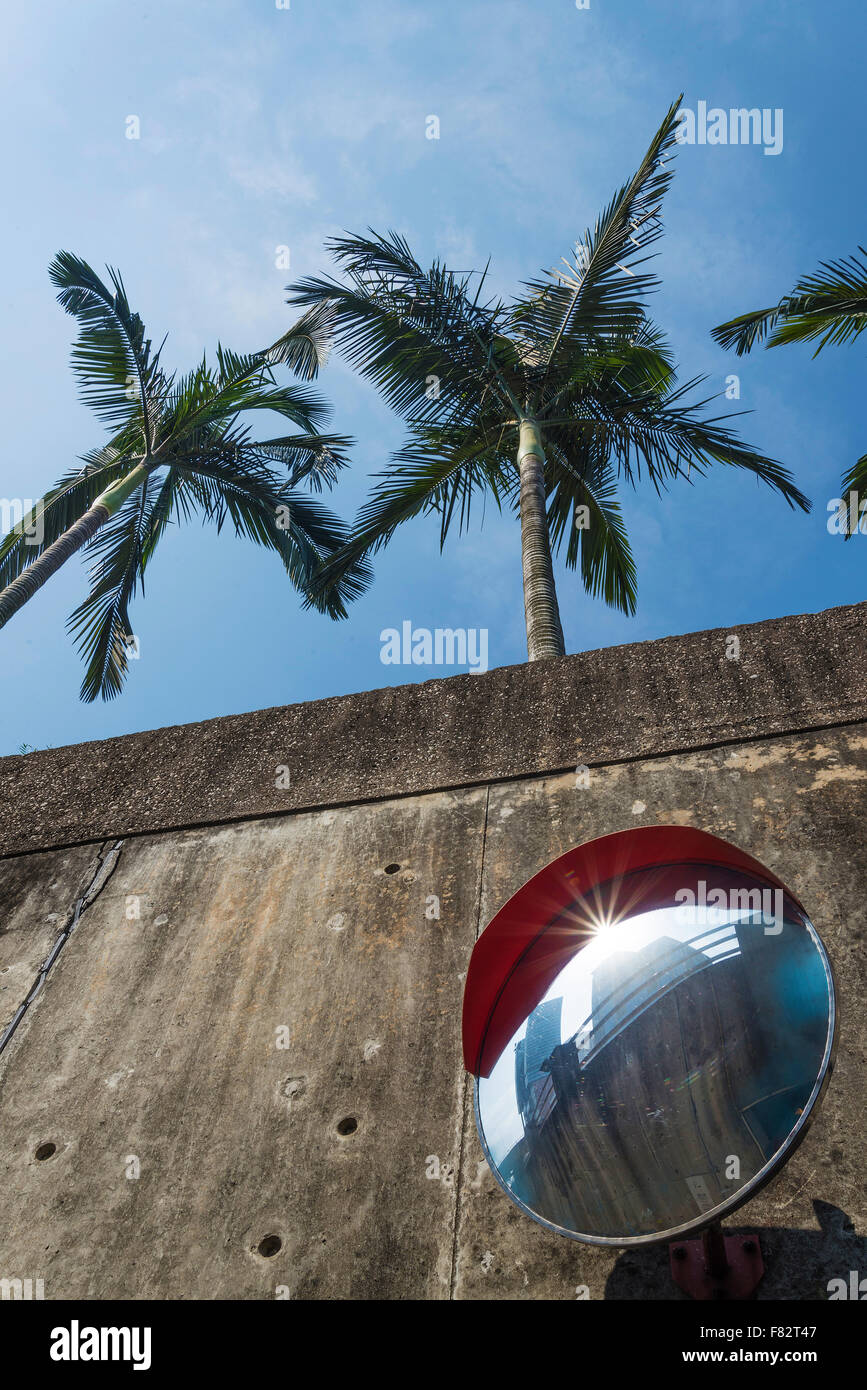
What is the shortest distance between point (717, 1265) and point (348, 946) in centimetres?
173

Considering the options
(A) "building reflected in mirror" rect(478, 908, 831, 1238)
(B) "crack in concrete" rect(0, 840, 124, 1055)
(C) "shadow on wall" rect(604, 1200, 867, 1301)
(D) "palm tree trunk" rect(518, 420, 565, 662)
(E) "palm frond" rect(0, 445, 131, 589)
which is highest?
(E) "palm frond" rect(0, 445, 131, 589)

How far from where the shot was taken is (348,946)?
3.60 metres

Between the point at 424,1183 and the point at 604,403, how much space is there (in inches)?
288

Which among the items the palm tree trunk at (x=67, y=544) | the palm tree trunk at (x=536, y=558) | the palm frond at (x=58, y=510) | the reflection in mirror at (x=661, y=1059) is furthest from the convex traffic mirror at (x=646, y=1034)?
the palm frond at (x=58, y=510)

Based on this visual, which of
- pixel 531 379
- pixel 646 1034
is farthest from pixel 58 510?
pixel 646 1034

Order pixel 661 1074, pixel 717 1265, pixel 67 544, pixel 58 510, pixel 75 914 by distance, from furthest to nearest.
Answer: pixel 58 510 < pixel 67 544 < pixel 75 914 < pixel 717 1265 < pixel 661 1074

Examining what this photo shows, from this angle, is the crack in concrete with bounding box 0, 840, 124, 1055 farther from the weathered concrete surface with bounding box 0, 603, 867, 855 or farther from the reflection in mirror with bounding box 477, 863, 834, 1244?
the reflection in mirror with bounding box 477, 863, 834, 1244

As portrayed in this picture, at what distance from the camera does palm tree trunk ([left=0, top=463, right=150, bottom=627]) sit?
28.7ft

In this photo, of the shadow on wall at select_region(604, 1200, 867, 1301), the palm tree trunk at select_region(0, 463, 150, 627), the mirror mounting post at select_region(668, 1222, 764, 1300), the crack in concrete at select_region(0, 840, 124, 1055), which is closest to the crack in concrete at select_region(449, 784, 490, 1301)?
the shadow on wall at select_region(604, 1200, 867, 1301)

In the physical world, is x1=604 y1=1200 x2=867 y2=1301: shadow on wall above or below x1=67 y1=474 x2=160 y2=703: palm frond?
below

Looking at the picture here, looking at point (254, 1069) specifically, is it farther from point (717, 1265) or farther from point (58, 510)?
point (58, 510)

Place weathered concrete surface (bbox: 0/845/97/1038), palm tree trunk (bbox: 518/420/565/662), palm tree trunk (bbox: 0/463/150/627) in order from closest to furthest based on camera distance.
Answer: weathered concrete surface (bbox: 0/845/97/1038) → palm tree trunk (bbox: 518/420/565/662) → palm tree trunk (bbox: 0/463/150/627)

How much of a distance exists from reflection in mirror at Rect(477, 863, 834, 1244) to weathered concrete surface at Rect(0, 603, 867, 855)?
1642 millimetres
